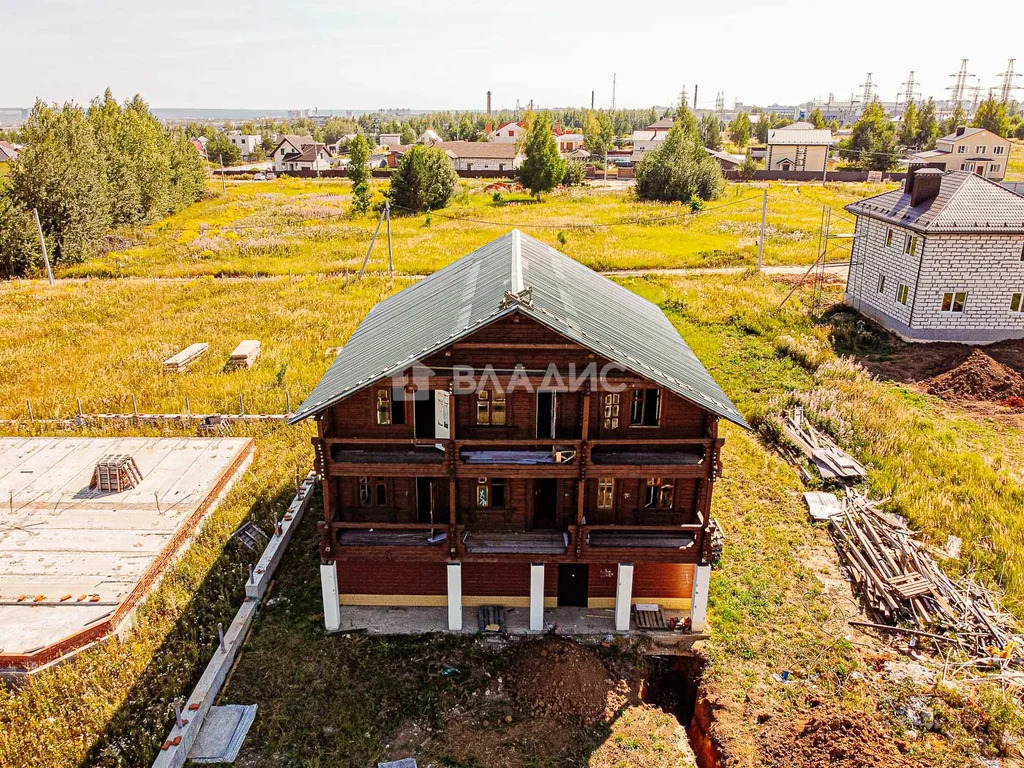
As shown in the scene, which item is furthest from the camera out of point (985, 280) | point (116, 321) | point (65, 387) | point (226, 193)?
point (226, 193)

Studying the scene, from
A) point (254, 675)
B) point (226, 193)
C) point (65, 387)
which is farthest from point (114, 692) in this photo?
point (226, 193)

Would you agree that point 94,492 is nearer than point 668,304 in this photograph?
Yes

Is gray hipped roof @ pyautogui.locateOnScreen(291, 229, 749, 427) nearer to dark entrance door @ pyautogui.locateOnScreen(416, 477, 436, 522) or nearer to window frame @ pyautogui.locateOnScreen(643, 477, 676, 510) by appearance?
window frame @ pyautogui.locateOnScreen(643, 477, 676, 510)

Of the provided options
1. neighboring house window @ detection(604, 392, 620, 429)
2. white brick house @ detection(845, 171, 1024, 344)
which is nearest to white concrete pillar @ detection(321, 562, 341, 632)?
neighboring house window @ detection(604, 392, 620, 429)

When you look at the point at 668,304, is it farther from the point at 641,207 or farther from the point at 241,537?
the point at 641,207

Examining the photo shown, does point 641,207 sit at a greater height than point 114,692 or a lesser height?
greater

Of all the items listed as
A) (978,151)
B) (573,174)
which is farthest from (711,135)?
(573,174)
